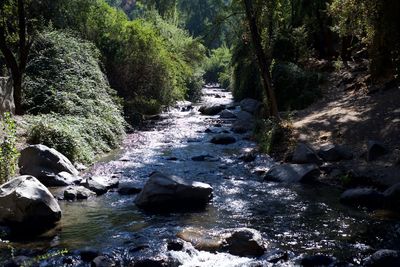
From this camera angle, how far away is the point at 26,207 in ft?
28.6

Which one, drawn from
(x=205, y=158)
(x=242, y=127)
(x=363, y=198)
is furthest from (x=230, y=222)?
(x=242, y=127)

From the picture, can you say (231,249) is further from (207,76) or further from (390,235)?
(207,76)

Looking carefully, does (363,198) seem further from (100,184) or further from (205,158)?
(205,158)

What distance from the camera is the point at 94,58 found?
69.4ft

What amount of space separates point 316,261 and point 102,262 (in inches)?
131

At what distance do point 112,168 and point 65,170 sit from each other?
189cm

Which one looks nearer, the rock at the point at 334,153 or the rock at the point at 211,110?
the rock at the point at 334,153

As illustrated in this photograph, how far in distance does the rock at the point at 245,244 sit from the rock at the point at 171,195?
2420mm

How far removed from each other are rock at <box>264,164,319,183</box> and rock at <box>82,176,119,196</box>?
13.7 feet

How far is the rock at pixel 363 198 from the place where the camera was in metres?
10.0

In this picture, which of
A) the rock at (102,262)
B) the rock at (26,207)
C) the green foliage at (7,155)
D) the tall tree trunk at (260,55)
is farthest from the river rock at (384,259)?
the tall tree trunk at (260,55)

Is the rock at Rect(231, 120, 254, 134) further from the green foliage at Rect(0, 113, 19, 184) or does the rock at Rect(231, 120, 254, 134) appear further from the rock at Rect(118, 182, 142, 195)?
the green foliage at Rect(0, 113, 19, 184)

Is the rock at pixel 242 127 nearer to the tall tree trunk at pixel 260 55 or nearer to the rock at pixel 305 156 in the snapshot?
the tall tree trunk at pixel 260 55

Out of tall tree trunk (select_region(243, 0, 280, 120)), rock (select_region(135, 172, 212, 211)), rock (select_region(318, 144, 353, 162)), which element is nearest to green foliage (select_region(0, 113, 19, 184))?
rock (select_region(135, 172, 212, 211))
